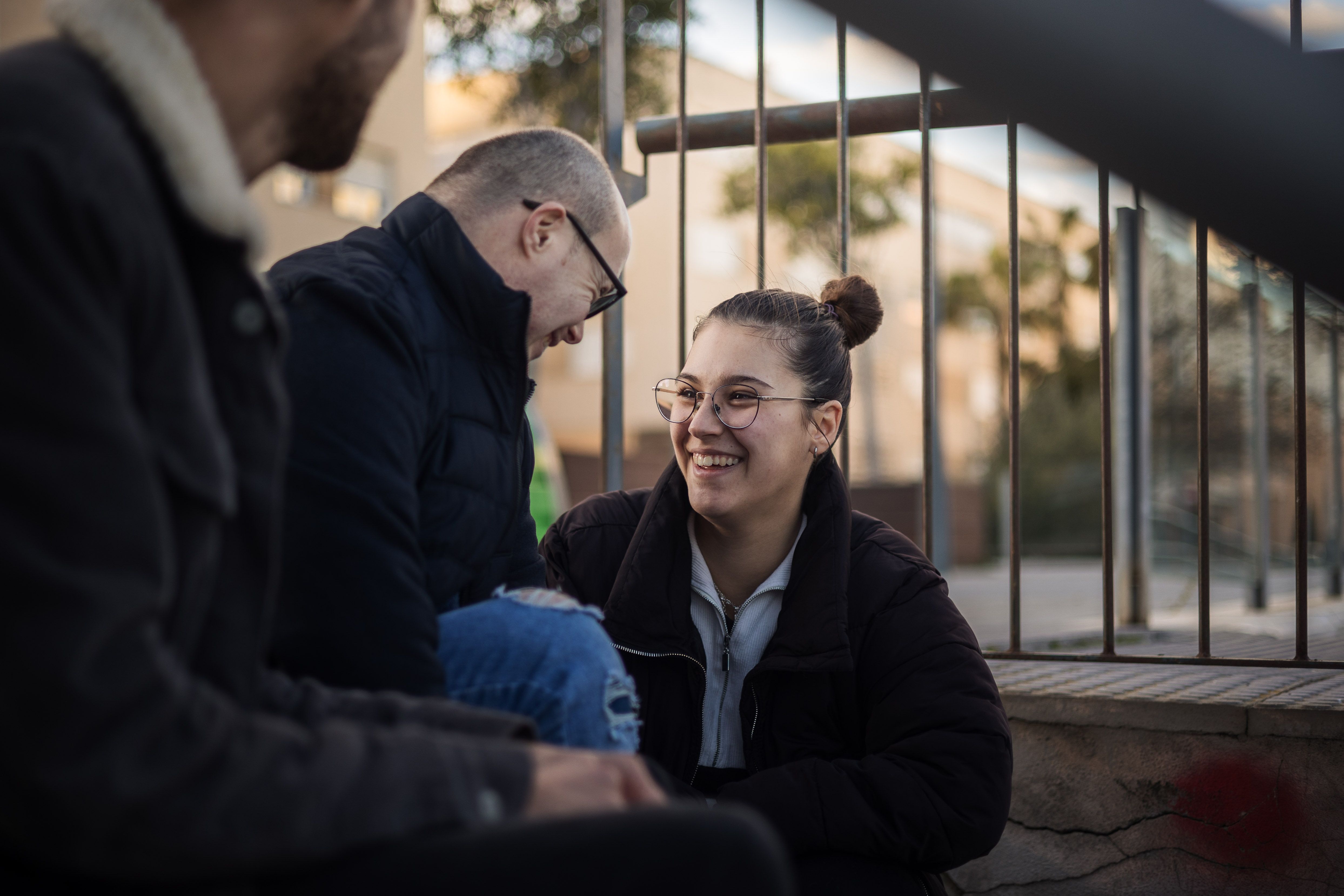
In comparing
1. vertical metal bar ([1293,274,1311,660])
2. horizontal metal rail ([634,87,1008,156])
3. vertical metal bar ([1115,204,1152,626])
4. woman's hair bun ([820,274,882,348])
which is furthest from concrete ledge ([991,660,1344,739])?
vertical metal bar ([1115,204,1152,626])

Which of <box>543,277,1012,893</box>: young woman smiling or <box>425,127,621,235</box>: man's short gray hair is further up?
<box>425,127,621,235</box>: man's short gray hair

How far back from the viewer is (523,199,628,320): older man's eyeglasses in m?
2.27

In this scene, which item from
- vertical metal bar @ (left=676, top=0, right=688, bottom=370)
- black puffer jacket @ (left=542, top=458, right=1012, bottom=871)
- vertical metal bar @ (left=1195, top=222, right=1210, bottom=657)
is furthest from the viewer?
vertical metal bar @ (left=676, top=0, right=688, bottom=370)

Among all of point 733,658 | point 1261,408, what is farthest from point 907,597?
point 1261,408

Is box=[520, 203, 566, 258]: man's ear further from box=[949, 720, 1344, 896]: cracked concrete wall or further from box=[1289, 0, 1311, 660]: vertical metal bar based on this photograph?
box=[1289, 0, 1311, 660]: vertical metal bar

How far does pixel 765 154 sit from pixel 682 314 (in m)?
0.54

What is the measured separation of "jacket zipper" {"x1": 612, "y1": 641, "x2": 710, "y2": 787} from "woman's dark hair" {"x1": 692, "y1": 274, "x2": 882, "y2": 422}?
0.78 meters

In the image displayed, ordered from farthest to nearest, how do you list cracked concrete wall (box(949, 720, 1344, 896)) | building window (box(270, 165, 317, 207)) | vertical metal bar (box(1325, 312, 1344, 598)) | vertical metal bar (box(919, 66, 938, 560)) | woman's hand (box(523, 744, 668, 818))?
building window (box(270, 165, 317, 207)) < vertical metal bar (box(1325, 312, 1344, 598)) < vertical metal bar (box(919, 66, 938, 560)) < cracked concrete wall (box(949, 720, 1344, 896)) < woman's hand (box(523, 744, 668, 818))

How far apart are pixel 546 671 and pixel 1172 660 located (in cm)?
204

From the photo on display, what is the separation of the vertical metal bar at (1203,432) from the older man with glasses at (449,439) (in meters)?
1.55

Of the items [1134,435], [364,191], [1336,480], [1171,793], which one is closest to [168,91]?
[1171,793]

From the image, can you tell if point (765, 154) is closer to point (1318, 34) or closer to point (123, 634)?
point (1318, 34)

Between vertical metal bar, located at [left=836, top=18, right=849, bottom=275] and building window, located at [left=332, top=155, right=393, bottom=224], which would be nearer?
vertical metal bar, located at [left=836, top=18, right=849, bottom=275]

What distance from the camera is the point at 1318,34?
107 inches
